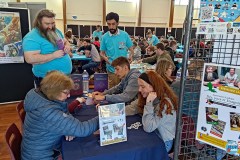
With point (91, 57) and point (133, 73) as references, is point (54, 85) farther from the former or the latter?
point (91, 57)

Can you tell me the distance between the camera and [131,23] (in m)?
13.1

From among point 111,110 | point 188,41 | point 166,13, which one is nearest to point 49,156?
point 111,110

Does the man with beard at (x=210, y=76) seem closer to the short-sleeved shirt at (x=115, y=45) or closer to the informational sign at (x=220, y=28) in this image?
the informational sign at (x=220, y=28)

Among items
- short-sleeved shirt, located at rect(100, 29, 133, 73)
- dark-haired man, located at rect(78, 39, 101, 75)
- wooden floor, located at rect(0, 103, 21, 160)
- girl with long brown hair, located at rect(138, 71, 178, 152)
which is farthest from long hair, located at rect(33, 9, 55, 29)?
dark-haired man, located at rect(78, 39, 101, 75)

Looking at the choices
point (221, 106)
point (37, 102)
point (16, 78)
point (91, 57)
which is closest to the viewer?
point (221, 106)

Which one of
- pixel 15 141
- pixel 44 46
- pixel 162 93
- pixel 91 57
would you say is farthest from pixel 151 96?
pixel 91 57

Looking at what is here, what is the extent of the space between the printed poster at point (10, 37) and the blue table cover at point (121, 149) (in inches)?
109

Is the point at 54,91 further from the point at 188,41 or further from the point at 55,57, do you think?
the point at 188,41

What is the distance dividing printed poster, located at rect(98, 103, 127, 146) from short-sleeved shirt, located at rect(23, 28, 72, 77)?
1161 mm

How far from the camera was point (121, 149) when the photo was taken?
1.19 meters

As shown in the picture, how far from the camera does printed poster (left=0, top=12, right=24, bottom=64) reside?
340 centimetres

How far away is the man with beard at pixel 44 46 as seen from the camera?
78.7 inches

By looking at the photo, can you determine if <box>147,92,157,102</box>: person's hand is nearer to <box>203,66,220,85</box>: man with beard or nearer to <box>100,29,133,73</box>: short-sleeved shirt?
<box>203,66,220,85</box>: man with beard

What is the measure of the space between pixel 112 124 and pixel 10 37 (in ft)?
9.88
